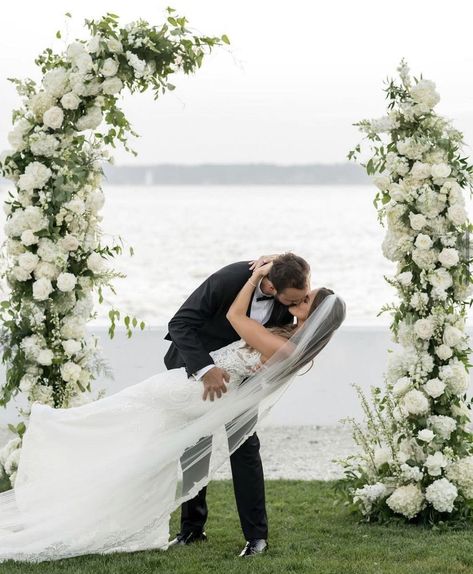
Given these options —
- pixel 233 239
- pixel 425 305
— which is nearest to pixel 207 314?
pixel 425 305

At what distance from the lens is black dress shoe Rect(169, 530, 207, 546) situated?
4.83m

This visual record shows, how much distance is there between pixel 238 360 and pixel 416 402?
1047mm

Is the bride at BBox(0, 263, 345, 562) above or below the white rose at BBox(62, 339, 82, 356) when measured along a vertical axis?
below

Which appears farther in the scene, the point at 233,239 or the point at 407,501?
the point at 233,239

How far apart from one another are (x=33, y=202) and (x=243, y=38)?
28119 mm

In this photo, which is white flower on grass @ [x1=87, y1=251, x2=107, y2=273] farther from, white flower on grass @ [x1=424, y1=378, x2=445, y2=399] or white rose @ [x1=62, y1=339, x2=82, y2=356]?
white flower on grass @ [x1=424, y1=378, x2=445, y2=399]

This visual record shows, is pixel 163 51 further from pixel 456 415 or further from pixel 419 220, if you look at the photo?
pixel 456 415

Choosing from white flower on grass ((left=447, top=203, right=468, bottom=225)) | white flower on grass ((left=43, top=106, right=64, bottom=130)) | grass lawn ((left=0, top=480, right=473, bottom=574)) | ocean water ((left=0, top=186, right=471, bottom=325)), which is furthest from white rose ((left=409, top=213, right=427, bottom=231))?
ocean water ((left=0, top=186, right=471, bottom=325))

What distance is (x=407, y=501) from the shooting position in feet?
16.3

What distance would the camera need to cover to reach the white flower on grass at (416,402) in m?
4.99

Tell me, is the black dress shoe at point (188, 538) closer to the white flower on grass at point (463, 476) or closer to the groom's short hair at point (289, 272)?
the white flower on grass at point (463, 476)

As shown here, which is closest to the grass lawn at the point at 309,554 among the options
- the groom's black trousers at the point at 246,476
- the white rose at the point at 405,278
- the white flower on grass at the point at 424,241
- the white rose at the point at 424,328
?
the groom's black trousers at the point at 246,476

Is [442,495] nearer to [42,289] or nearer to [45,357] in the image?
[45,357]

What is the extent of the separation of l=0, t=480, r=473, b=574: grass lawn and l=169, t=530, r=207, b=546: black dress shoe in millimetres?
50
